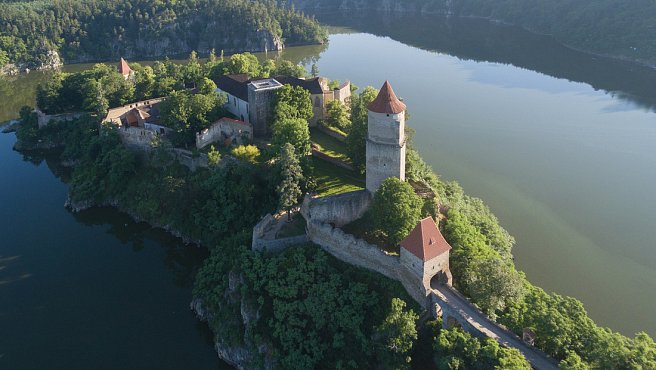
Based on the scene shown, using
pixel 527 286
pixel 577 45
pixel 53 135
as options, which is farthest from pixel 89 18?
pixel 527 286

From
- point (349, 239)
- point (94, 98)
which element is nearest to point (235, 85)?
point (94, 98)

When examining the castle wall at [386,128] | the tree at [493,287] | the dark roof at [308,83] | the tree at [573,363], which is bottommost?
the tree at [573,363]

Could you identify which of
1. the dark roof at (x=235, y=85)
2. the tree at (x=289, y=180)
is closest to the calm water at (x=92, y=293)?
the tree at (x=289, y=180)

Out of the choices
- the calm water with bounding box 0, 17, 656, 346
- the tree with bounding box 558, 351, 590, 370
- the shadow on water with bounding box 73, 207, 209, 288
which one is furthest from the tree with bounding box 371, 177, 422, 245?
the shadow on water with bounding box 73, 207, 209, 288

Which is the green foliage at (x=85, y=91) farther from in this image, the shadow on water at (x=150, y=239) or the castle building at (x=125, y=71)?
the shadow on water at (x=150, y=239)

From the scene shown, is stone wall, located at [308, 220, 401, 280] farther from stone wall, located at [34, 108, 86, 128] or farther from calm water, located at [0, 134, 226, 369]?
stone wall, located at [34, 108, 86, 128]

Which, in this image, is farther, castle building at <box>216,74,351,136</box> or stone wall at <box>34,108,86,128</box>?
stone wall at <box>34,108,86,128</box>

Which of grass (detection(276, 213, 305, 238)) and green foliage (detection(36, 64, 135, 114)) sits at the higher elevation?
green foliage (detection(36, 64, 135, 114))

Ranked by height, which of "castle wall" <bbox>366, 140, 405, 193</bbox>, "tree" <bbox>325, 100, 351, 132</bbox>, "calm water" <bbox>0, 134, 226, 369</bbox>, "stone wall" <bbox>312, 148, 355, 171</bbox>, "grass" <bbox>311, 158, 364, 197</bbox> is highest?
"castle wall" <bbox>366, 140, 405, 193</bbox>
